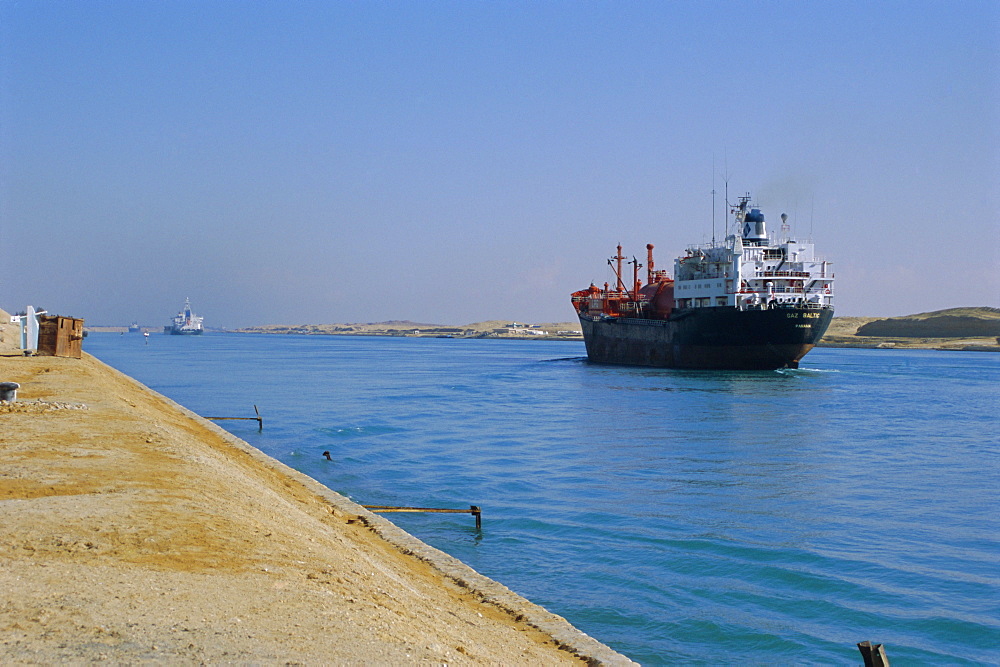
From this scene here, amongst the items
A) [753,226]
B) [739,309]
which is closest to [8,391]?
[739,309]

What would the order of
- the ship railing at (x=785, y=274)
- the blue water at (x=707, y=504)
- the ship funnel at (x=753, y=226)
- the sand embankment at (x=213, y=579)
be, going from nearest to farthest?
1. the sand embankment at (x=213, y=579)
2. the blue water at (x=707, y=504)
3. the ship railing at (x=785, y=274)
4. the ship funnel at (x=753, y=226)

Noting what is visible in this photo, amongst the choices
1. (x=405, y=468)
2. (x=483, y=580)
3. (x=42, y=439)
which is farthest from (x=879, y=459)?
(x=42, y=439)

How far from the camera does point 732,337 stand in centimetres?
5206

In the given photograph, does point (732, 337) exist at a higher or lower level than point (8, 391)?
higher

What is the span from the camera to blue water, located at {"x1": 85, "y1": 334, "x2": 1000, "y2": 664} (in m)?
9.64

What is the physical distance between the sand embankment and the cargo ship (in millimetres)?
43682

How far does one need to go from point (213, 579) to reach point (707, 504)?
11.6 m

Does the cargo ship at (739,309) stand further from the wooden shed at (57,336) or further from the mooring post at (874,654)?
the mooring post at (874,654)

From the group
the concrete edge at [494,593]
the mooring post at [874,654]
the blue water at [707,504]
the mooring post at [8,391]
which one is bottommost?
the blue water at [707,504]

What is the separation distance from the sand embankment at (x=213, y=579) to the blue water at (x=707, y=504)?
2.31 m

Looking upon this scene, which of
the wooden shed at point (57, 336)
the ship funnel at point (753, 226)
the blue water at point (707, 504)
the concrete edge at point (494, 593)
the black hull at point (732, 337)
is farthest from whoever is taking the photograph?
the ship funnel at point (753, 226)

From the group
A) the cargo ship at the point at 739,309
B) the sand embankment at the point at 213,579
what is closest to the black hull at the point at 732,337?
the cargo ship at the point at 739,309

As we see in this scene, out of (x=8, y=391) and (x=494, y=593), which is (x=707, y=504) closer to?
(x=494, y=593)

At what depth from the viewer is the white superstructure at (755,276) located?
53375 mm
